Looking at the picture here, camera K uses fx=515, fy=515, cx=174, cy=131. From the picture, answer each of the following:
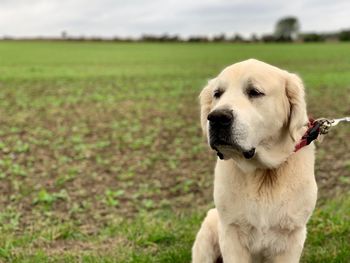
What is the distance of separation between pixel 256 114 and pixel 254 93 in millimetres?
152

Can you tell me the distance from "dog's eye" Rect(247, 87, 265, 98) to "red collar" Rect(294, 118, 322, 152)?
48 cm

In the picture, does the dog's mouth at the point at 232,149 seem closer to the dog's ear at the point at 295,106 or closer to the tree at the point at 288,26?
the dog's ear at the point at 295,106

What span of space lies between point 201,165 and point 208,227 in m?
4.61

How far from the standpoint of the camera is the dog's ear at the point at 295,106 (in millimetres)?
3287

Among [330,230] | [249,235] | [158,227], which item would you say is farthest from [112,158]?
[249,235]

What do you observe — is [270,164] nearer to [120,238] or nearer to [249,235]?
[249,235]

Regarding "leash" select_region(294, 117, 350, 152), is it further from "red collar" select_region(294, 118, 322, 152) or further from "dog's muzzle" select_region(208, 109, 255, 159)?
"dog's muzzle" select_region(208, 109, 255, 159)

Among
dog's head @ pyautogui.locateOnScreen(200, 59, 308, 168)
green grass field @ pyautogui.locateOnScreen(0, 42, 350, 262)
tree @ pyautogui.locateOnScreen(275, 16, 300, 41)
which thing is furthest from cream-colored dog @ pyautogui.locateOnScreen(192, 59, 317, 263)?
tree @ pyautogui.locateOnScreen(275, 16, 300, 41)

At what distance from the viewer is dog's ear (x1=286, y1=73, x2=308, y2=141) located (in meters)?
3.29

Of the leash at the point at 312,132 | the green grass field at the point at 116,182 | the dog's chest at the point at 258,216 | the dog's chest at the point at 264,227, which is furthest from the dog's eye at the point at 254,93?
the green grass field at the point at 116,182

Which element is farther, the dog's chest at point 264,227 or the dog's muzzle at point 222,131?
the dog's chest at point 264,227

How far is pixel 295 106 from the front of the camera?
3.31 meters

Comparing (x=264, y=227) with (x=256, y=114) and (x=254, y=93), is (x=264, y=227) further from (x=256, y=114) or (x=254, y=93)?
(x=254, y=93)

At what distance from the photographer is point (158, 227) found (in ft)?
17.9
